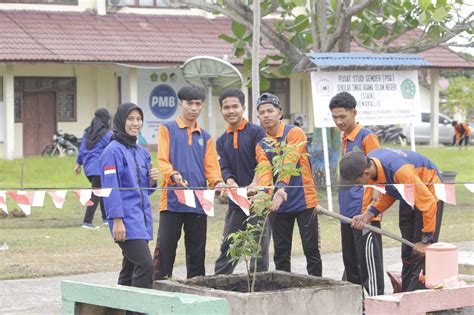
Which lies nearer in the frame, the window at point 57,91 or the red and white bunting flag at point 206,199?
the red and white bunting flag at point 206,199

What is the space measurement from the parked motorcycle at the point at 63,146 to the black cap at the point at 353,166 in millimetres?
24577

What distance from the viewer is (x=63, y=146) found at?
106 feet

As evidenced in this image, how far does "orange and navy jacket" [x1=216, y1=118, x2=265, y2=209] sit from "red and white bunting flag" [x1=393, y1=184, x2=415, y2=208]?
191cm

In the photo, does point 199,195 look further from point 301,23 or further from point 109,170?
point 301,23

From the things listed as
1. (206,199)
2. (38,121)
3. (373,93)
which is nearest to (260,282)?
(206,199)

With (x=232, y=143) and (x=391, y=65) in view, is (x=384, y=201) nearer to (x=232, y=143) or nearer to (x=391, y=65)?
(x=232, y=143)

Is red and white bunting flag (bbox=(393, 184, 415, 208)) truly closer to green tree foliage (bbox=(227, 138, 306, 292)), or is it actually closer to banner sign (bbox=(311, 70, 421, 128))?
green tree foliage (bbox=(227, 138, 306, 292))

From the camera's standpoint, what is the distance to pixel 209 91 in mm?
23078

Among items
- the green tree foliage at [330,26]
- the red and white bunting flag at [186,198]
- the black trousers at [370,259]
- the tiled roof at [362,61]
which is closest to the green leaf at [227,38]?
the green tree foliage at [330,26]

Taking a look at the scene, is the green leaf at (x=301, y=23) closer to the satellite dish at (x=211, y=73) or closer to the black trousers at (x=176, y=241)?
the satellite dish at (x=211, y=73)

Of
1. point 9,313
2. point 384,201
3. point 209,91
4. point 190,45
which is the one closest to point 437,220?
point 384,201

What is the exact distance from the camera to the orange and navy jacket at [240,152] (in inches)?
385

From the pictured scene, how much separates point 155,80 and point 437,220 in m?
27.5

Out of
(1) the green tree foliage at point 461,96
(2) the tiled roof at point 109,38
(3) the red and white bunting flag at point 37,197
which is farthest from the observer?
(1) the green tree foliage at point 461,96
